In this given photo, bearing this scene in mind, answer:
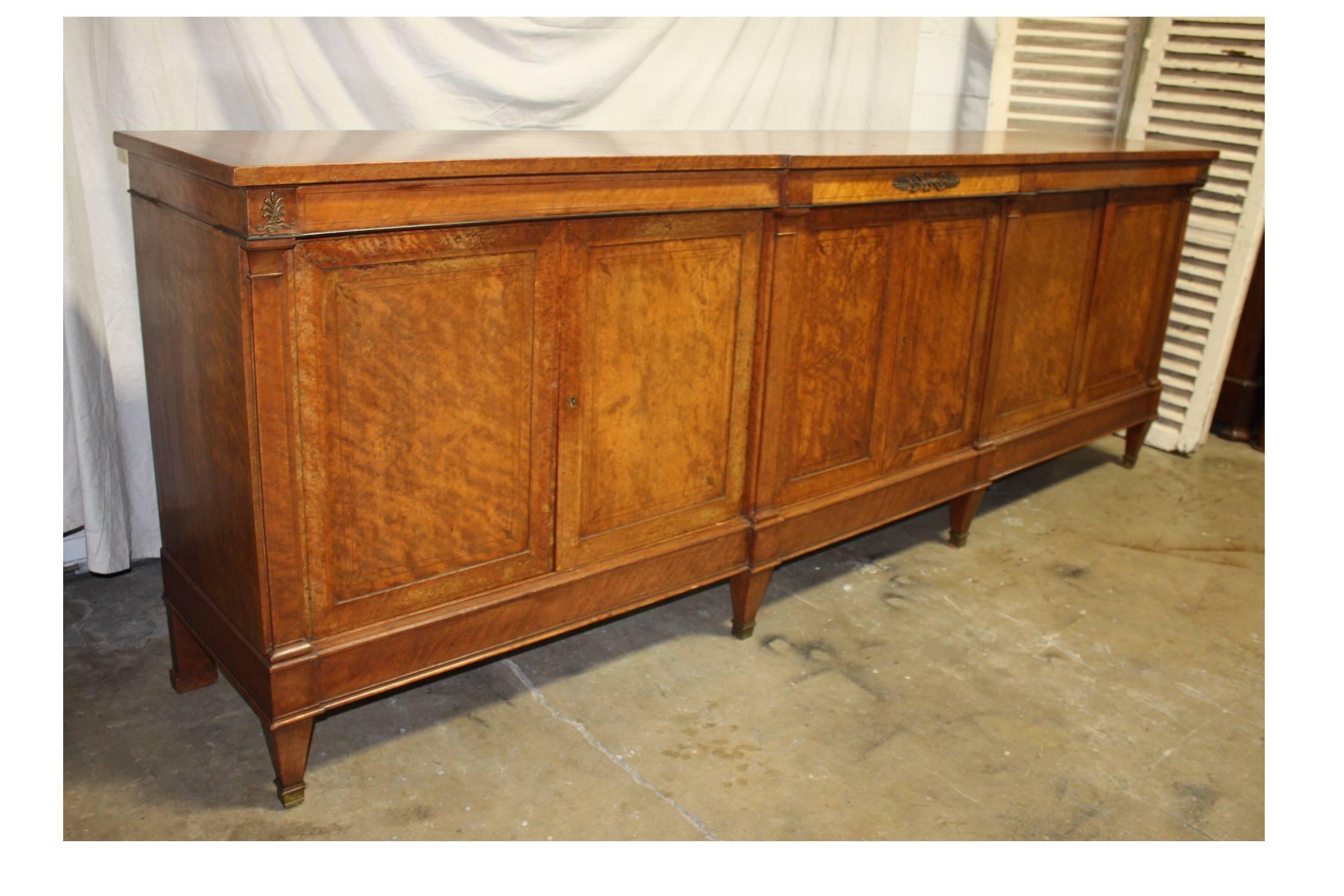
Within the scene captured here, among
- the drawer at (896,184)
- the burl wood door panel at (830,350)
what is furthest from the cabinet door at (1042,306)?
the burl wood door panel at (830,350)

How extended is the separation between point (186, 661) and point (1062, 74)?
3.78m

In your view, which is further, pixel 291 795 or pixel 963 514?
pixel 963 514

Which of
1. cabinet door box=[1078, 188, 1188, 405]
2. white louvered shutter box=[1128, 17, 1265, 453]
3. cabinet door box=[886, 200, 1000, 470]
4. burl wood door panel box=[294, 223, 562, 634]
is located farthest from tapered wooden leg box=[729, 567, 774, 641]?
white louvered shutter box=[1128, 17, 1265, 453]

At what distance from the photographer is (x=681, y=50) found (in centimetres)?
349

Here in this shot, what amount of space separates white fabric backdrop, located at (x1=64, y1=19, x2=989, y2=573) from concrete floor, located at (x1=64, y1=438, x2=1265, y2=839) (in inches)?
15.7

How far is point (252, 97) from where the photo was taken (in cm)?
283

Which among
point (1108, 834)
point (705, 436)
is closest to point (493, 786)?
point (705, 436)

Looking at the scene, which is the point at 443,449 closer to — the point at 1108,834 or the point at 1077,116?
the point at 1108,834

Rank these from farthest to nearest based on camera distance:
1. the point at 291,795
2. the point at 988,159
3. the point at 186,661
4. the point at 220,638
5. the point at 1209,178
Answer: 1. the point at 1209,178
2. the point at 988,159
3. the point at 186,661
4. the point at 220,638
5. the point at 291,795

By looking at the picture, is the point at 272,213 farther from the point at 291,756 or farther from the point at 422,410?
the point at 291,756

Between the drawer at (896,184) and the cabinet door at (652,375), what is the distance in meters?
0.14

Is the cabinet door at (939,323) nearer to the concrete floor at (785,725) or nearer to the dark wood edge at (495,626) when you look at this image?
the concrete floor at (785,725)

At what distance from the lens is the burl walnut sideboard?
201 cm

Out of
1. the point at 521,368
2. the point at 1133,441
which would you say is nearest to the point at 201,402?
the point at 521,368
